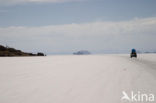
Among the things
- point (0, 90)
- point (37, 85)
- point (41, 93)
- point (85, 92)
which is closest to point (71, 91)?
point (85, 92)

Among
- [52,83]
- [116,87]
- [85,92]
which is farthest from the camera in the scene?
[52,83]

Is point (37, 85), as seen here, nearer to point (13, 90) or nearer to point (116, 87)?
point (13, 90)

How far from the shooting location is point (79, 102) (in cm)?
444

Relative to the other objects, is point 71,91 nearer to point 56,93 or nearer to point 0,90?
point 56,93

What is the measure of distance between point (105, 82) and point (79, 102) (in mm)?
2158

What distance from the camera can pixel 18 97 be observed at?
15.9 feet

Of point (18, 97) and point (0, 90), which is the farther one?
point (0, 90)

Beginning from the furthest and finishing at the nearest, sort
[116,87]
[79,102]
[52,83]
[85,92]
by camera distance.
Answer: [52,83] < [116,87] < [85,92] < [79,102]

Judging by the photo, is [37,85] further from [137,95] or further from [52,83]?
[137,95]

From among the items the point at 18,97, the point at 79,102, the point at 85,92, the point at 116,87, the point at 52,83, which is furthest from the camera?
the point at 52,83

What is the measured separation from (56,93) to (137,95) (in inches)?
71.5

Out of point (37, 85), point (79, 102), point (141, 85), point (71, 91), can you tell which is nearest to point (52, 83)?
point (37, 85)

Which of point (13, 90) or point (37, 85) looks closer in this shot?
point (13, 90)

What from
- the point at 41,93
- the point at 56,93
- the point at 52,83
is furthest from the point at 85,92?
the point at 52,83
